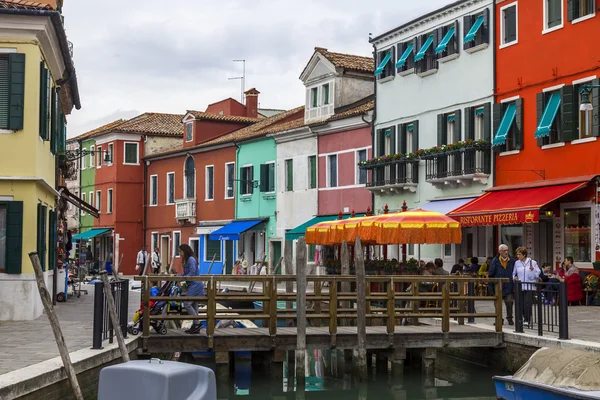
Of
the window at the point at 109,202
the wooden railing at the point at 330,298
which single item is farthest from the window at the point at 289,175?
the wooden railing at the point at 330,298

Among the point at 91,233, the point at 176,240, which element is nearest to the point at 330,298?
the point at 176,240

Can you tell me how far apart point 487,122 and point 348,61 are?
11921 mm

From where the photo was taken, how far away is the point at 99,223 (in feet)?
190

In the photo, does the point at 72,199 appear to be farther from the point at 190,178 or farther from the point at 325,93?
the point at 190,178

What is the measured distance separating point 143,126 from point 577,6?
34.9m

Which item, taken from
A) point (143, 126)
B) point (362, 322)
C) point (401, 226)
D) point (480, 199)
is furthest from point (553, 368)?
point (143, 126)

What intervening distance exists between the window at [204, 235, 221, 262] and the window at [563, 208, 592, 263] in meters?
24.2

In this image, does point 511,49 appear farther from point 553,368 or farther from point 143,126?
point 143,126

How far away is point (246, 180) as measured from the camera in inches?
1785

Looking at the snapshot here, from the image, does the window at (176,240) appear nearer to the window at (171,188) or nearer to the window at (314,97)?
the window at (171,188)

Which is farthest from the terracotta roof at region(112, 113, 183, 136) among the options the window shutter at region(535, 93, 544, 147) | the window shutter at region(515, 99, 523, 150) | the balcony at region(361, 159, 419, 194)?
the window shutter at region(535, 93, 544, 147)

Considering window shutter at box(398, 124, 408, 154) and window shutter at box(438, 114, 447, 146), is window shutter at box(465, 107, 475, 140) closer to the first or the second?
window shutter at box(438, 114, 447, 146)

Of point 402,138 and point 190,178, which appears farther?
point 190,178

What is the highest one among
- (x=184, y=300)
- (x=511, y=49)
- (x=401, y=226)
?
(x=511, y=49)
